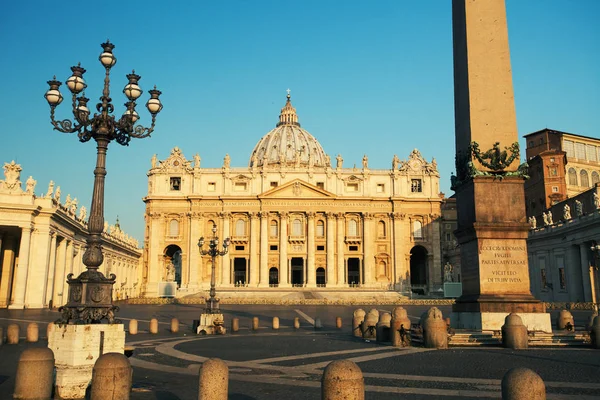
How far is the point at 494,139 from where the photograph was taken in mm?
13641

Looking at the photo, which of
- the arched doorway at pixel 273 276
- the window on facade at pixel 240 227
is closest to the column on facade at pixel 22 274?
the window on facade at pixel 240 227

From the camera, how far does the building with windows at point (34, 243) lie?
3484 cm

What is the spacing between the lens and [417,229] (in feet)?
244

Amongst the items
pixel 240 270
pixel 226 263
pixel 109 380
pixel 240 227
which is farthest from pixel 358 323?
pixel 240 270

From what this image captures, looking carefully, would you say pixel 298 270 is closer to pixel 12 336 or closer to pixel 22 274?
pixel 22 274

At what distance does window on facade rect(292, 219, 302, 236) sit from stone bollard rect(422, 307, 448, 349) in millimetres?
59944

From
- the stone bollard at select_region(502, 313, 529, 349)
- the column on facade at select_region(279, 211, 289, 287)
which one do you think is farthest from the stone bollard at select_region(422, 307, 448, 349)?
the column on facade at select_region(279, 211, 289, 287)

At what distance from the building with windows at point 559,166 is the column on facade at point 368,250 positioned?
2043cm

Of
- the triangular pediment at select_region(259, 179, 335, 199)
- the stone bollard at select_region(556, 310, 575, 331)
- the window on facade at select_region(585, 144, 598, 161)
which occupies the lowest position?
the stone bollard at select_region(556, 310, 575, 331)

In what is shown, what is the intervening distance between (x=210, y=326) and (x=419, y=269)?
64.0 meters

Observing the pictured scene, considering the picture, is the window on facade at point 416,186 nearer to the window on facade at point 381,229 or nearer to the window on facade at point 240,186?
the window on facade at point 381,229

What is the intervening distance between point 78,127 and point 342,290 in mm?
56456

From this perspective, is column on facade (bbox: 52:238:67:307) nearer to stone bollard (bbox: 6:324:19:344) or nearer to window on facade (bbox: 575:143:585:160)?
stone bollard (bbox: 6:324:19:344)

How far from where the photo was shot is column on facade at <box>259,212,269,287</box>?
70875mm
